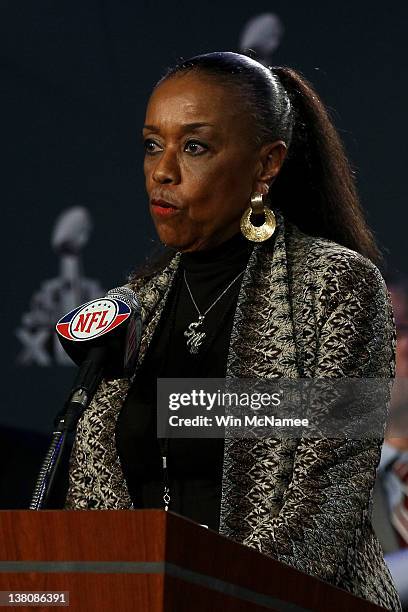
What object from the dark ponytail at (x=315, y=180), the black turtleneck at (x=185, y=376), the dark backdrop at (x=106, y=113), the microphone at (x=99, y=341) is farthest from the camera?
the dark backdrop at (x=106, y=113)

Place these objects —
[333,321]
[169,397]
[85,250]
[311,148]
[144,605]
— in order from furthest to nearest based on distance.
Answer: [85,250]
[311,148]
[169,397]
[333,321]
[144,605]

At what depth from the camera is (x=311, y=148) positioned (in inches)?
87.5

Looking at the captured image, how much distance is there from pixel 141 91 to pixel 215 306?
3.73 ft

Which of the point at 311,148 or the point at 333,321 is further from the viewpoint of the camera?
the point at 311,148

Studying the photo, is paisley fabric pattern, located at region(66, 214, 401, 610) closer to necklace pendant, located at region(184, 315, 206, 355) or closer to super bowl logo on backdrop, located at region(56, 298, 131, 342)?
necklace pendant, located at region(184, 315, 206, 355)

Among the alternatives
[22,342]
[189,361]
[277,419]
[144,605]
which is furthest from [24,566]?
[22,342]

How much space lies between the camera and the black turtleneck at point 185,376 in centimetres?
193

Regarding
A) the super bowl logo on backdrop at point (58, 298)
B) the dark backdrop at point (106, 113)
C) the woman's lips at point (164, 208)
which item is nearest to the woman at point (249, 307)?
the woman's lips at point (164, 208)

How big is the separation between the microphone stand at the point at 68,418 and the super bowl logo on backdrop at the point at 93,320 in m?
0.03

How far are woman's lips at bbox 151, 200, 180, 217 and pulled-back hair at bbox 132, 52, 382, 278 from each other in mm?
222

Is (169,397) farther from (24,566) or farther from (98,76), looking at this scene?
(98,76)

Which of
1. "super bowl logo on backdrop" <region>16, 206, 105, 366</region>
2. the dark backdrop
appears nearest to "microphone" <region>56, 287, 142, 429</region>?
the dark backdrop

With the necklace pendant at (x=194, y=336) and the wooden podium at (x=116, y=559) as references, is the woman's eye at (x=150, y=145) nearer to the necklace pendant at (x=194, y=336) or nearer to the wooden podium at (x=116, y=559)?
the necklace pendant at (x=194, y=336)

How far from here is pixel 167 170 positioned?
200cm
